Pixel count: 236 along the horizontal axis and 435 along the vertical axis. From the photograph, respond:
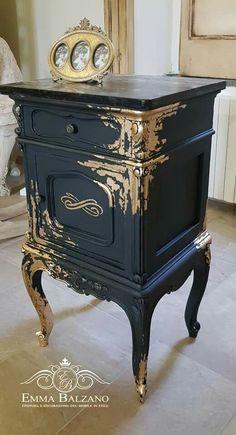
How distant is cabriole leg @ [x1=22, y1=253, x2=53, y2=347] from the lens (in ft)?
4.60

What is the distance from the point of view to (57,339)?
5.29 feet

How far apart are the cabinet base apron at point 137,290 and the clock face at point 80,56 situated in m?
0.55

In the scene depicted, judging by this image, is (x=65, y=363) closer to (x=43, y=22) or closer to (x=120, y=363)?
(x=120, y=363)

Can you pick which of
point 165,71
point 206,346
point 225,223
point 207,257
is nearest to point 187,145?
point 207,257

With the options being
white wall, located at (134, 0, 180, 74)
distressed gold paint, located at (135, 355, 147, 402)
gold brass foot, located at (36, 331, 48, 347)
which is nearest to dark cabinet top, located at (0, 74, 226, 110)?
distressed gold paint, located at (135, 355, 147, 402)

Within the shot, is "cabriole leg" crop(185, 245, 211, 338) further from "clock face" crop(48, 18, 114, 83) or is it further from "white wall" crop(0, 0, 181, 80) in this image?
"white wall" crop(0, 0, 181, 80)

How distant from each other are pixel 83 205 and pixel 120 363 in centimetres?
61

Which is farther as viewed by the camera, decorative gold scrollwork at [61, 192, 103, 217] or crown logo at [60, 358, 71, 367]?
crown logo at [60, 358, 71, 367]

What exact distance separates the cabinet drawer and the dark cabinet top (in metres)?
0.04

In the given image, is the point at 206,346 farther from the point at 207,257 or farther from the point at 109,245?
the point at 109,245

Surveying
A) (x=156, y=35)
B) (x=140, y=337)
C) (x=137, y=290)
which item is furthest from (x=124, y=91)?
(x=156, y=35)

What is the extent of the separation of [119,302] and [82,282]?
137mm

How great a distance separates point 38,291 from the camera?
1485mm

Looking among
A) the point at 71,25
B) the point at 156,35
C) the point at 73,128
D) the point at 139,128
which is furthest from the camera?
the point at 71,25
